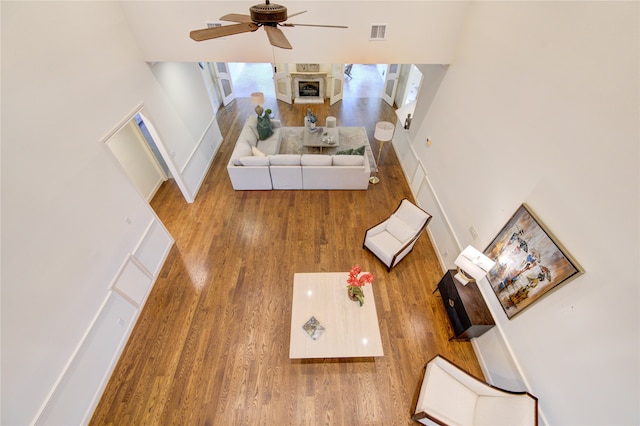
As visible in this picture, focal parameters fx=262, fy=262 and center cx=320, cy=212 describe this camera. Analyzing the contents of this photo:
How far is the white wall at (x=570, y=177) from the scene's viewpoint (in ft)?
5.92

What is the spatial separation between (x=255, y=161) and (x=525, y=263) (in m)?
4.52

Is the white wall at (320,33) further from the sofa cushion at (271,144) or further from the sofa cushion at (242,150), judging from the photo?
the sofa cushion at (271,144)

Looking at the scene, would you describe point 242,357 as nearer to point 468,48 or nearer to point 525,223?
point 525,223

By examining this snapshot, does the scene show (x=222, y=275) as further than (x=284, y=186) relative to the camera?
No

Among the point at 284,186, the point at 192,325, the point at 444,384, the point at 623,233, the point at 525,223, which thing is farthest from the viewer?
the point at 284,186

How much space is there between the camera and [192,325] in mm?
3662

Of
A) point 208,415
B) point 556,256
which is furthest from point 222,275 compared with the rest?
point 556,256

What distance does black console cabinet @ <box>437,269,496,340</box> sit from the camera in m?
3.10

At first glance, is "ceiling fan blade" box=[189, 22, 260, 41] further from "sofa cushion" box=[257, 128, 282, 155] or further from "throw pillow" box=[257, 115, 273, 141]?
"throw pillow" box=[257, 115, 273, 141]

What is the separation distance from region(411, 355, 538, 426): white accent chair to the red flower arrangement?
1.05m

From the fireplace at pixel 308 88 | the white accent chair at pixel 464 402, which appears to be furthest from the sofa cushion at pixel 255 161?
the fireplace at pixel 308 88

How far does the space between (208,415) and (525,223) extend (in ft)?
13.1

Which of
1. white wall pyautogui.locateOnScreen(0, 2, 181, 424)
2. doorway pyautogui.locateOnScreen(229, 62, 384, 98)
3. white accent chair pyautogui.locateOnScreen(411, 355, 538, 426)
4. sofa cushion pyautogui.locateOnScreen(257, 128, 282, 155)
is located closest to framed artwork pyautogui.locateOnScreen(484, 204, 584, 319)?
white accent chair pyautogui.locateOnScreen(411, 355, 538, 426)

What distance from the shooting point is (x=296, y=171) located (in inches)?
209
